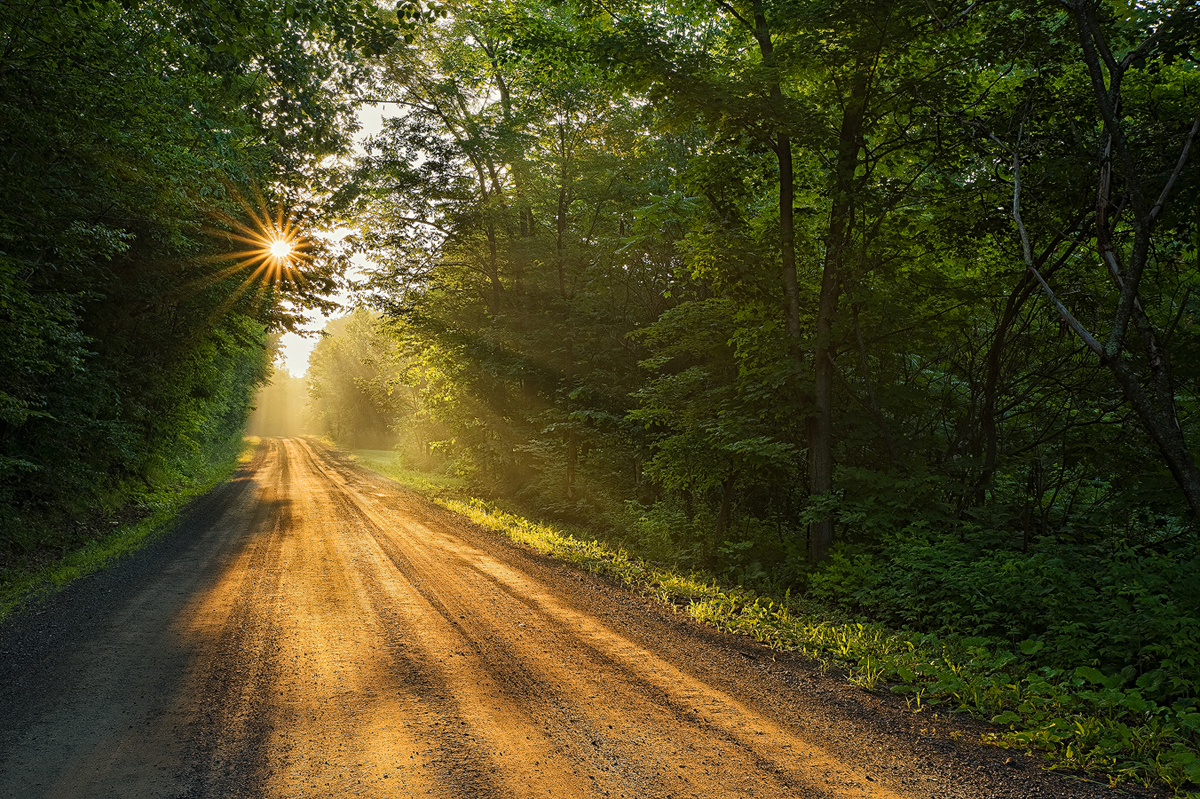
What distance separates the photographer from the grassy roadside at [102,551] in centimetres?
818

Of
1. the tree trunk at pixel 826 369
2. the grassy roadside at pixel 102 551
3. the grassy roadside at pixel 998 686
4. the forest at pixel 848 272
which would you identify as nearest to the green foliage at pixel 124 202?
the forest at pixel 848 272

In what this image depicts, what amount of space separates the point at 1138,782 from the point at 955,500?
222 inches

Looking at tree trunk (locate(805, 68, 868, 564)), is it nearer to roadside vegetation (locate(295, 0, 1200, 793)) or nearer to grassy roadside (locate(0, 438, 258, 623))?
roadside vegetation (locate(295, 0, 1200, 793))

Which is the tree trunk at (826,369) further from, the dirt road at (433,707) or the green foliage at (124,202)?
the green foliage at (124,202)

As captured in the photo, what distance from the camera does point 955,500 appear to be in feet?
28.8

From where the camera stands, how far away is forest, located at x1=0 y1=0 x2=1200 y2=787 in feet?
19.4

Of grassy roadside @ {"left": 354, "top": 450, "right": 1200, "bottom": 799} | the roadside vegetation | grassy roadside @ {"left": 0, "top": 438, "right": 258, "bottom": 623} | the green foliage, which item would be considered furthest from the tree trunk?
grassy roadside @ {"left": 0, "top": 438, "right": 258, "bottom": 623}

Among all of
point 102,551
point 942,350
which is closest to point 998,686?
point 942,350

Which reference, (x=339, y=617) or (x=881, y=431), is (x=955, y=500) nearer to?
(x=881, y=431)

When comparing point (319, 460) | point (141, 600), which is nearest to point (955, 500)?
point (141, 600)

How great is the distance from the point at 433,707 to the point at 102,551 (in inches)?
393

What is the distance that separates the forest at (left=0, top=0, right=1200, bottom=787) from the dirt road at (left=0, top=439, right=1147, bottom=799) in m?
1.86

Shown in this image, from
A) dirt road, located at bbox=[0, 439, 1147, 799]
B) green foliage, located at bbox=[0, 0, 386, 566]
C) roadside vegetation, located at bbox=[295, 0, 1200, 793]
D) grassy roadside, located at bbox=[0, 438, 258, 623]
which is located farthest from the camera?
grassy roadside, located at bbox=[0, 438, 258, 623]

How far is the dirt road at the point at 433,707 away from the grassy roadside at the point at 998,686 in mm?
335
